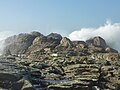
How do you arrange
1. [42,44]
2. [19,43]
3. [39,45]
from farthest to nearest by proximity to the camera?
[19,43]
[39,45]
[42,44]

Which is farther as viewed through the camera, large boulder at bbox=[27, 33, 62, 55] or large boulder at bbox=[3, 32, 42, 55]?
large boulder at bbox=[3, 32, 42, 55]

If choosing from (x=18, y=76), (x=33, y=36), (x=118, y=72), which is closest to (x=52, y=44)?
(x=33, y=36)

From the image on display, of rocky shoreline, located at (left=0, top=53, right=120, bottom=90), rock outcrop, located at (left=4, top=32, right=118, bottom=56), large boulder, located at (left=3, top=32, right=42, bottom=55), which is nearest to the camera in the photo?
rocky shoreline, located at (left=0, top=53, right=120, bottom=90)

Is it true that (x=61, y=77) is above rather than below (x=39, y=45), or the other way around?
below

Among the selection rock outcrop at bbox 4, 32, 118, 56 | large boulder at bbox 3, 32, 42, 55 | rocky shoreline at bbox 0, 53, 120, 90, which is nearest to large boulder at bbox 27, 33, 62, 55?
rock outcrop at bbox 4, 32, 118, 56

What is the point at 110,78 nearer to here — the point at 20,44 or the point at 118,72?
the point at 118,72

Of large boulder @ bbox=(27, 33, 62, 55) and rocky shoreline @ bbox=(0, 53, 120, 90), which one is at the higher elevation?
large boulder @ bbox=(27, 33, 62, 55)

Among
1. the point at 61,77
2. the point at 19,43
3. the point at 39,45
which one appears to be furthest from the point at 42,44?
the point at 61,77

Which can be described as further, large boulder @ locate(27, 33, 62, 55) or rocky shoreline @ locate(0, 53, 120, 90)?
large boulder @ locate(27, 33, 62, 55)

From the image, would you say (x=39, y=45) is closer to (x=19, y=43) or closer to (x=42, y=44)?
(x=42, y=44)

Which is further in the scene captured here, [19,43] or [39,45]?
[19,43]

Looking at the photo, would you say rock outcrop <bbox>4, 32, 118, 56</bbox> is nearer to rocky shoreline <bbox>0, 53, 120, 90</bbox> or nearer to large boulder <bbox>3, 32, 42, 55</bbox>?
large boulder <bbox>3, 32, 42, 55</bbox>

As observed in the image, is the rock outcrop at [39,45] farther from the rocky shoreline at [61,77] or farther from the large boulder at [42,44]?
the rocky shoreline at [61,77]

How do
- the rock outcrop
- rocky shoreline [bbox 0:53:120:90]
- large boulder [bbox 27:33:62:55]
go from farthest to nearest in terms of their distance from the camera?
large boulder [bbox 27:33:62:55] → the rock outcrop → rocky shoreline [bbox 0:53:120:90]
